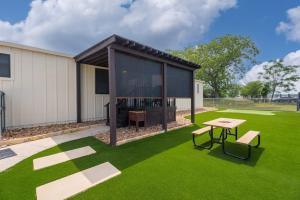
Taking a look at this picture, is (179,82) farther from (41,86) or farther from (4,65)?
(4,65)

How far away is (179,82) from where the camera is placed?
642 centimetres

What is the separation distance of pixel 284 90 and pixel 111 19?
3436 centimetres

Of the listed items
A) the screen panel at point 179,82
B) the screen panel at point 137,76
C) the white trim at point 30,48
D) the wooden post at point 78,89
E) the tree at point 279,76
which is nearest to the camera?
the screen panel at point 137,76

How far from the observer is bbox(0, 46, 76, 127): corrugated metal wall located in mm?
4832

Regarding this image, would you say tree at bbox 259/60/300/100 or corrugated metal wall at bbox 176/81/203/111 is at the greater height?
tree at bbox 259/60/300/100

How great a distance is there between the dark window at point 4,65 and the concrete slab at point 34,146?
2428 mm

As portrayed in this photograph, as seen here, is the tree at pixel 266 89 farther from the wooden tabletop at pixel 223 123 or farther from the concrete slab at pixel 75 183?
the concrete slab at pixel 75 183

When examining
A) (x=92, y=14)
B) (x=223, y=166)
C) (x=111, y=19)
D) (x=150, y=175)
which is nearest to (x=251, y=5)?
(x=111, y=19)

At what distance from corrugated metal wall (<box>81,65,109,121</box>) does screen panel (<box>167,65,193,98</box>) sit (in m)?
3.47

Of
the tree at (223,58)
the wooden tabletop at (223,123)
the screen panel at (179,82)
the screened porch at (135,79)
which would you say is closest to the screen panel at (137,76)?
the screened porch at (135,79)

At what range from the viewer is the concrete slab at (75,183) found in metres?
2.06

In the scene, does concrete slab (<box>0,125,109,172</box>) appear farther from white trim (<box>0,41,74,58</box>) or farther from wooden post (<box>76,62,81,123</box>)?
white trim (<box>0,41,74,58</box>)

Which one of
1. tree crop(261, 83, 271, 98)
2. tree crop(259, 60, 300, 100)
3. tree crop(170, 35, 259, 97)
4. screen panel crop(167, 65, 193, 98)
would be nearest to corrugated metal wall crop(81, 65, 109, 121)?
screen panel crop(167, 65, 193, 98)

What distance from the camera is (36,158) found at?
3182 millimetres
